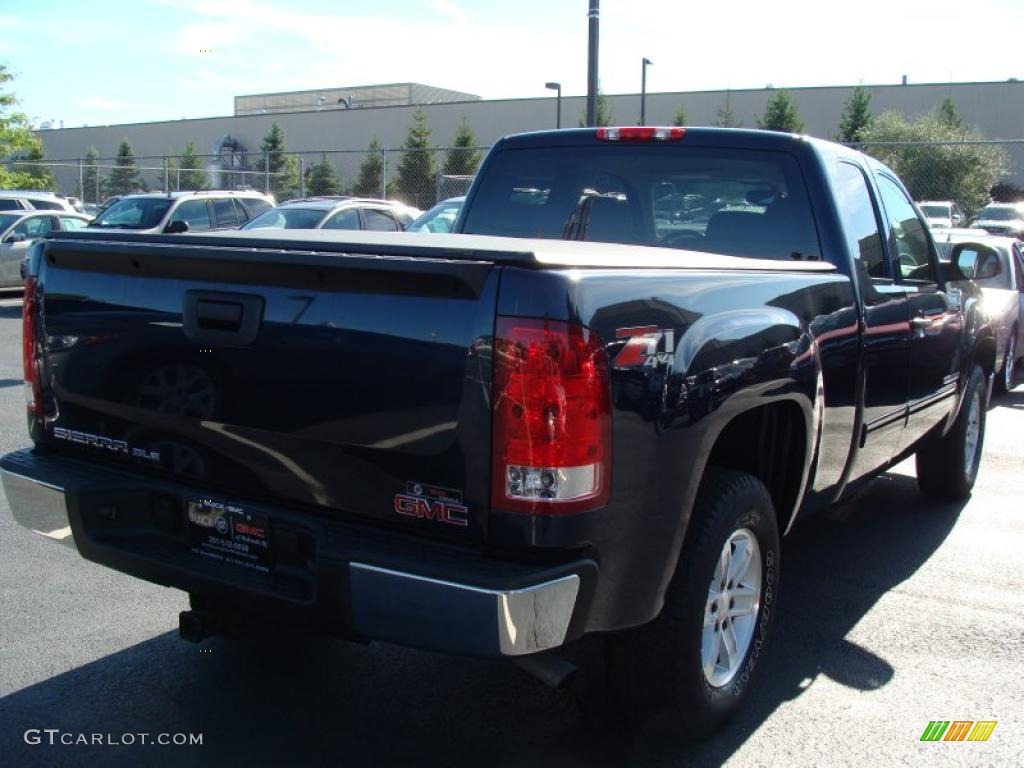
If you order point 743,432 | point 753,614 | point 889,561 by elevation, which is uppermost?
point 743,432

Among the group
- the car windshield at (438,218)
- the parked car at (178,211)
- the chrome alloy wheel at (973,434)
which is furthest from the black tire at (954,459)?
the parked car at (178,211)

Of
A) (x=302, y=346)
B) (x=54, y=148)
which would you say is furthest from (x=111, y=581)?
(x=54, y=148)

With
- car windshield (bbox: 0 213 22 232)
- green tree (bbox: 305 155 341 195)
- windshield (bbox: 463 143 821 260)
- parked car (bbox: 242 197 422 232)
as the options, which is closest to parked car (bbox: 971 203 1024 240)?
parked car (bbox: 242 197 422 232)

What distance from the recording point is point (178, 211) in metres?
17.4

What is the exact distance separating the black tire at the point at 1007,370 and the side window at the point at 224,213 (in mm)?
12635

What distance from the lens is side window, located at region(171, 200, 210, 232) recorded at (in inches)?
684

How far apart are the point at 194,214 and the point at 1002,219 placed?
949 inches

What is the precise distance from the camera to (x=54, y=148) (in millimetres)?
67250

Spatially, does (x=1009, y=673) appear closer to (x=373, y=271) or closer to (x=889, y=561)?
(x=889, y=561)

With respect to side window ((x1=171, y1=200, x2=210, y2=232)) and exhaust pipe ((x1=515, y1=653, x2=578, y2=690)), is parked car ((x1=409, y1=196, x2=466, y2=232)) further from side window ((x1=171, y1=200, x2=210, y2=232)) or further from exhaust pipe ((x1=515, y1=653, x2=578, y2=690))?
exhaust pipe ((x1=515, y1=653, x2=578, y2=690))

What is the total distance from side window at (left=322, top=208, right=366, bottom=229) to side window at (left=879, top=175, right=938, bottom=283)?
10.9 metres

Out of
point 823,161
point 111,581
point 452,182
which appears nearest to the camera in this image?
point 823,161

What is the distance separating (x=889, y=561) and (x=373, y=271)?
373 centimetres

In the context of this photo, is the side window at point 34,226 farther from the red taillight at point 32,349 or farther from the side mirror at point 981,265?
the side mirror at point 981,265
